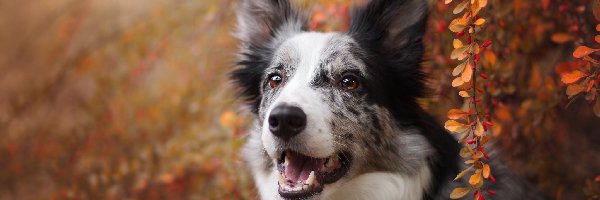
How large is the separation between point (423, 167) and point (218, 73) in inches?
172

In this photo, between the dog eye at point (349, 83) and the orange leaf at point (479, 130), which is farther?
the dog eye at point (349, 83)

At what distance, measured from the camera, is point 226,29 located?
7.21m

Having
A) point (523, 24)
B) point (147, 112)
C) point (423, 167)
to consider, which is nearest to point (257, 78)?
point (423, 167)

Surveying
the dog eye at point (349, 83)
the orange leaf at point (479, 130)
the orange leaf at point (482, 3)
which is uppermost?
the orange leaf at point (482, 3)

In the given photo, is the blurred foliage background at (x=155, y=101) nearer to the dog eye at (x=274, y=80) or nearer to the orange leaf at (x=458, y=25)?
the dog eye at (x=274, y=80)

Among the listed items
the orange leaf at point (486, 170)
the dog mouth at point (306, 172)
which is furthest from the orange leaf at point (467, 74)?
the dog mouth at point (306, 172)

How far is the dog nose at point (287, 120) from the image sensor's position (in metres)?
3.36

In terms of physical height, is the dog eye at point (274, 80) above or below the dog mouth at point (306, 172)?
above

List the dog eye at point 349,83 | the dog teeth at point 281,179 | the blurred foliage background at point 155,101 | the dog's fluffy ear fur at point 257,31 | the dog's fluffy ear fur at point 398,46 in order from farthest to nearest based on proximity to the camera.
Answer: the blurred foliage background at point 155,101, the dog's fluffy ear fur at point 257,31, the dog's fluffy ear fur at point 398,46, the dog eye at point 349,83, the dog teeth at point 281,179

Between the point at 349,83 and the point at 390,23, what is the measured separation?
1.45 ft

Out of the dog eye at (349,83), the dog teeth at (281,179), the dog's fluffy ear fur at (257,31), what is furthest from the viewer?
the dog's fluffy ear fur at (257,31)

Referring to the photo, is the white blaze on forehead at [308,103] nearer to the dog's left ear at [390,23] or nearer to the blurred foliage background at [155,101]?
the dog's left ear at [390,23]

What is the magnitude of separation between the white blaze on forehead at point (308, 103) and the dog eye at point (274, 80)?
0.08 meters

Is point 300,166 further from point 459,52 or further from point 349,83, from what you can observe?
point 459,52
